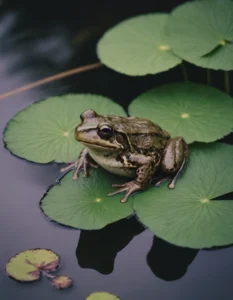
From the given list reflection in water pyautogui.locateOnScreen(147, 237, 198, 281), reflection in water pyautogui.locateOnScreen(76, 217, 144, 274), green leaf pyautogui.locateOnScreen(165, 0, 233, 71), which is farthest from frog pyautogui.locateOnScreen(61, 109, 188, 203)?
green leaf pyautogui.locateOnScreen(165, 0, 233, 71)

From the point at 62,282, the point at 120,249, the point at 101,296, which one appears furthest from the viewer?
the point at 120,249

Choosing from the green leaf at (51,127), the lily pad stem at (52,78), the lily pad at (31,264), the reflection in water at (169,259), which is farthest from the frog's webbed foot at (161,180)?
the lily pad stem at (52,78)

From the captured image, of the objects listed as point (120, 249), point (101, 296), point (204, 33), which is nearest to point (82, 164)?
point (120, 249)

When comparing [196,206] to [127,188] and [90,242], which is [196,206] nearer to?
[127,188]

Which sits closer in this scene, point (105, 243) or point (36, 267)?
point (36, 267)

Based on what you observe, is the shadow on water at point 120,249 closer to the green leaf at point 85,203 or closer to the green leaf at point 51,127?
the green leaf at point 85,203

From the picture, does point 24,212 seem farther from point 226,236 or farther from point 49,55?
point 49,55

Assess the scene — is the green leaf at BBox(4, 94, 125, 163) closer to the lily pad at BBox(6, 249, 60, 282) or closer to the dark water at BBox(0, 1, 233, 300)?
the dark water at BBox(0, 1, 233, 300)
